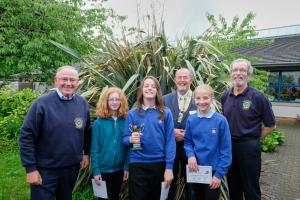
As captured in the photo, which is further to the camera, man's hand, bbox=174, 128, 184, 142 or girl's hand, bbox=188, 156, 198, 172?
man's hand, bbox=174, 128, 184, 142

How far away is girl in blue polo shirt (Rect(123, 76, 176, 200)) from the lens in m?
3.23

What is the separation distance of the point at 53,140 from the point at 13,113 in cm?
681

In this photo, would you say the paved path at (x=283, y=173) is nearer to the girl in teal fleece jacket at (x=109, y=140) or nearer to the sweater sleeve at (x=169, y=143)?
the sweater sleeve at (x=169, y=143)

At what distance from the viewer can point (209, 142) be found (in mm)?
3189

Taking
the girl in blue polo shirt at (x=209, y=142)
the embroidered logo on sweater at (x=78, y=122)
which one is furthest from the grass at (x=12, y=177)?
the girl in blue polo shirt at (x=209, y=142)

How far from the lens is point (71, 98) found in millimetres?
3188

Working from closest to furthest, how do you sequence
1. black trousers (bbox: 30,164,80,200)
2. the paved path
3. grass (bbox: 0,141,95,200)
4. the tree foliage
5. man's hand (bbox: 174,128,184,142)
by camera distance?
black trousers (bbox: 30,164,80,200), man's hand (bbox: 174,128,184,142), grass (bbox: 0,141,95,200), the paved path, the tree foliage

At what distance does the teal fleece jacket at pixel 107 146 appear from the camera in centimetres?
336

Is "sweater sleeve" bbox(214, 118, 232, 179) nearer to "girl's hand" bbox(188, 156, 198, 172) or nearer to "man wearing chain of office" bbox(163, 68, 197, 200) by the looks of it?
"girl's hand" bbox(188, 156, 198, 172)

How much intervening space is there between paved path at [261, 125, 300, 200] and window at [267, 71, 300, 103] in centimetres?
653

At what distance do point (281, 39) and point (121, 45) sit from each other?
19.7 meters

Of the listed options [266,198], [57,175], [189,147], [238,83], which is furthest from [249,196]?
[57,175]

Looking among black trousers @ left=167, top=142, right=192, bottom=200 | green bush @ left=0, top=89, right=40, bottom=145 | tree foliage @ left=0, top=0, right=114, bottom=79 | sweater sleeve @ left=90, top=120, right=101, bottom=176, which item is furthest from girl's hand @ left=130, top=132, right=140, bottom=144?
tree foliage @ left=0, top=0, right=114, bottom=79

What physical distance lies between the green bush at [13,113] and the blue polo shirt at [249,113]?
249 inches
